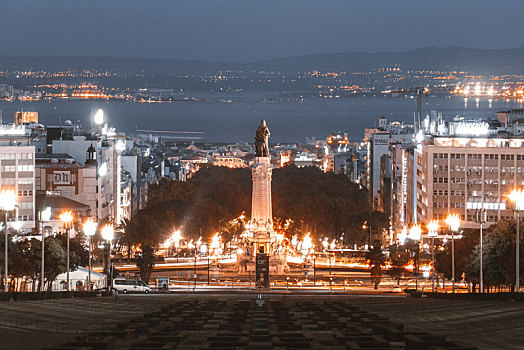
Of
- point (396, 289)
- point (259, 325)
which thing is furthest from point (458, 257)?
point (259, 325)

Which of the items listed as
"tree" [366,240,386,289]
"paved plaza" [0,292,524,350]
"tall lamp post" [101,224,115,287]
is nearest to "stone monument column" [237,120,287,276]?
"tree" [366,240,386,289]

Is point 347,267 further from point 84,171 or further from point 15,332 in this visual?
point 15,332

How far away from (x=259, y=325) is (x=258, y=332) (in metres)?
2.88

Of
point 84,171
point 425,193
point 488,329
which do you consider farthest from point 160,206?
point 488,329

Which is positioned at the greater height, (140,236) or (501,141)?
(501,141)

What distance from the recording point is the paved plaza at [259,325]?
32656 millimetres

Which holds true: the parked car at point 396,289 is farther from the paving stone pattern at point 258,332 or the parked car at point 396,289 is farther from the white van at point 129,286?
the paving stone pattern at point 258,332

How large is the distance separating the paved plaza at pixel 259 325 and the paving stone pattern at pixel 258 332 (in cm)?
3

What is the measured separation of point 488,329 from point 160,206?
296 feet

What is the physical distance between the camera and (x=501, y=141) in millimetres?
116938

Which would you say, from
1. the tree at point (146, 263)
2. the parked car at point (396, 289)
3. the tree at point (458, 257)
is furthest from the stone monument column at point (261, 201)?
the tree at point (458, 257)

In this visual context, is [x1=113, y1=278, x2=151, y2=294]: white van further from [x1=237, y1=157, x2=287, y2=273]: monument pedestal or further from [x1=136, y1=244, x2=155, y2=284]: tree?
[x1=237, y1=157, x2=287, y2=273]: monument pedestal

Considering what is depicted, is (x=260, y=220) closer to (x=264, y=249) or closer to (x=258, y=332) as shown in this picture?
(x=264, y=249)

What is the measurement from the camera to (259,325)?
38.9 metres
